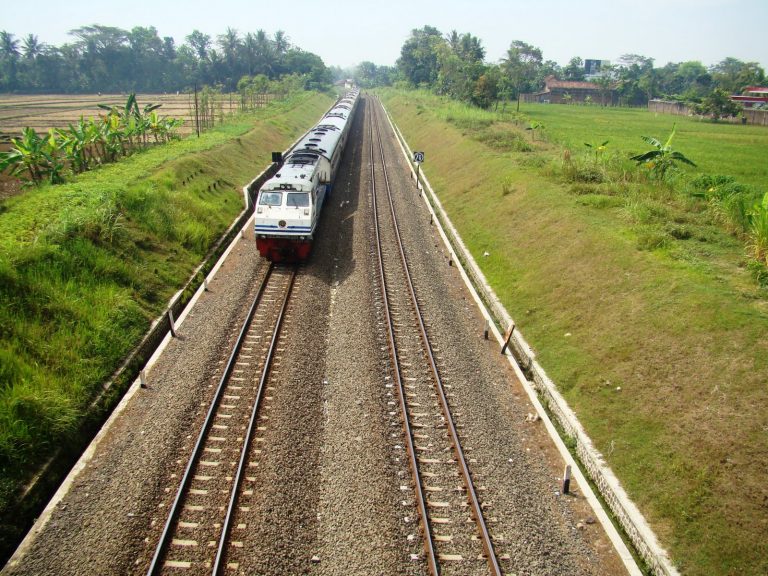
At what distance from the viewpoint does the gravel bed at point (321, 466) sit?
777cm

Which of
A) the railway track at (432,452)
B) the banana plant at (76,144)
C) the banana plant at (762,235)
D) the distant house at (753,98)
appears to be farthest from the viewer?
the distant house at (753,98)

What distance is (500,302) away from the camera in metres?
16.2

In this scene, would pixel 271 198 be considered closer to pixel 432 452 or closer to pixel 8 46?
pixel 432 452

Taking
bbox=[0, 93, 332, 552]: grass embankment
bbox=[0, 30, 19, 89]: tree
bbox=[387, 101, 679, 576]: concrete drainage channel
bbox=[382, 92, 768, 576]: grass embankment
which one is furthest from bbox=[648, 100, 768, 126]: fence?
bbox=[0, 30, 19, 89]: tree

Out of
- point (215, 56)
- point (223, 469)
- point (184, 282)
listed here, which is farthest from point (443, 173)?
point (215, 56)

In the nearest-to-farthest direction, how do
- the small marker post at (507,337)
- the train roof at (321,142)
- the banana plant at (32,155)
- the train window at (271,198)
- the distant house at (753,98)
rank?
the small marker post at (507,337)
the train window at (271,198)
the banana plant at (32,155)
the train roof at (321,142)
the distant house at (753,98)

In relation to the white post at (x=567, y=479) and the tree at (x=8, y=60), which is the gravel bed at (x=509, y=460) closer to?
the white post at (x=567, y=479)

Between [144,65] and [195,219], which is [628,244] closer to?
[195,219]

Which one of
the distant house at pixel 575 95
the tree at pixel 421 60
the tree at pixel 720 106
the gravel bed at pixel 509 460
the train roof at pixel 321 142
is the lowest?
the gravel bed at pixel 509 460

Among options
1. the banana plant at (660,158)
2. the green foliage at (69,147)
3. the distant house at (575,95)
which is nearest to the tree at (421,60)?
the distant house at (575,95)

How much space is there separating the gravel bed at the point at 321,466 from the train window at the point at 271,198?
4.55 metres

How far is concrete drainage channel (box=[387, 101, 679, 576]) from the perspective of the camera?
795cm

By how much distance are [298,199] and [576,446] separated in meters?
13.1

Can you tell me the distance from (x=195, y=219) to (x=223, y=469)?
1399cm
